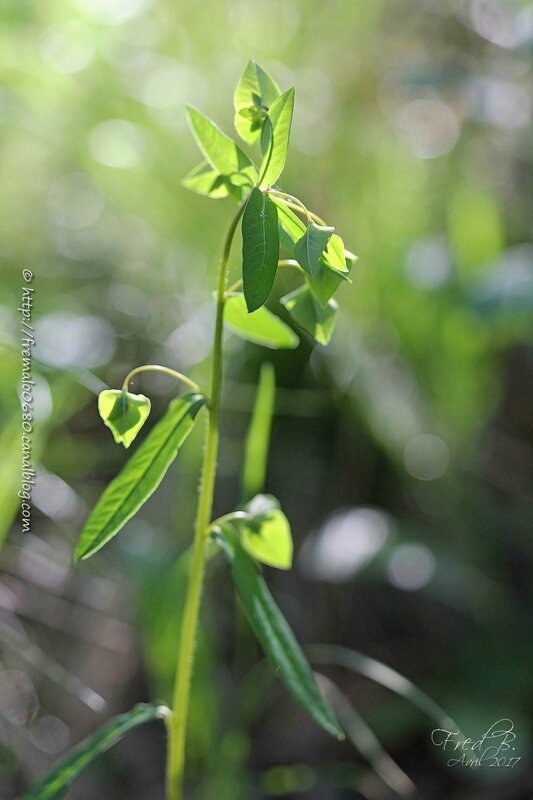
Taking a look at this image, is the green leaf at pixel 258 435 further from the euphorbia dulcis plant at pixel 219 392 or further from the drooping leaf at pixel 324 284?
the drooping leaf at pixel 324 284

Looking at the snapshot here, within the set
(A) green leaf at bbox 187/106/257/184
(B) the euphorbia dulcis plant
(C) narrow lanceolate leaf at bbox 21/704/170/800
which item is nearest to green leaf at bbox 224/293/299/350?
(B) the euphorbia dulcis plant

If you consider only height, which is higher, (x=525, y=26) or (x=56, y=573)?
(x=525, y=26)

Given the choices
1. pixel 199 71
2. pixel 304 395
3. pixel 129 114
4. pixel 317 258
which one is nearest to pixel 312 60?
pixel 199 71

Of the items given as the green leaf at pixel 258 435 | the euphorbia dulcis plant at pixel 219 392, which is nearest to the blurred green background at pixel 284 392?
the green leaf at pixel 258 435

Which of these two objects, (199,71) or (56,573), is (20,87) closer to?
(199,71)

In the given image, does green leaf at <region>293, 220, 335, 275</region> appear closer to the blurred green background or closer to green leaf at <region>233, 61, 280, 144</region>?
green leaf at <region>233, 61, 280, 144</region>

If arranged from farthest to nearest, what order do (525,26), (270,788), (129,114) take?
(129,114) < (525,26) < (270,788)

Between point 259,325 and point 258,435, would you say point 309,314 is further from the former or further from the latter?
point 258,435
